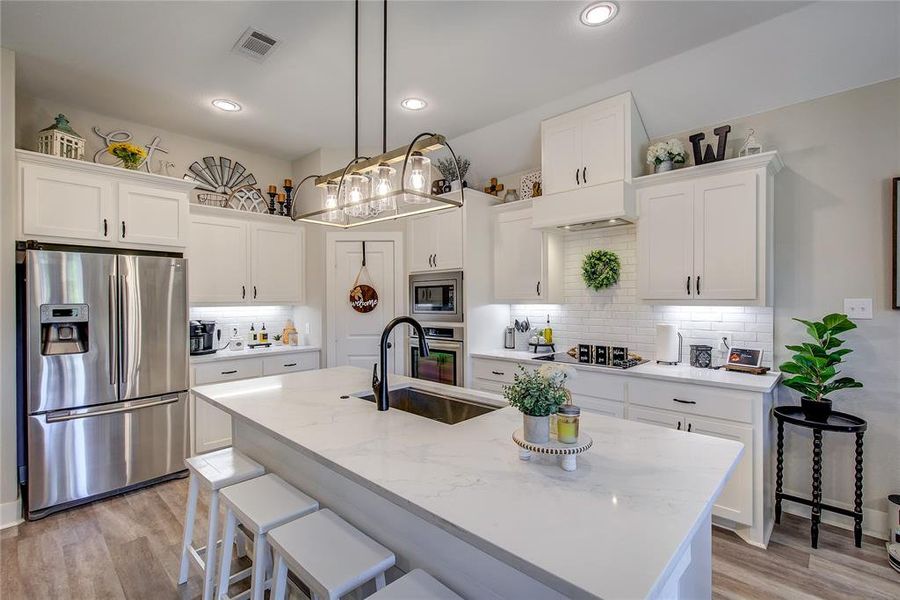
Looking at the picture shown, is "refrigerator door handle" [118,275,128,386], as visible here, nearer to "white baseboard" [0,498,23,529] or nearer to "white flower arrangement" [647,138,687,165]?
"white baseboard" [0,498,23,529]

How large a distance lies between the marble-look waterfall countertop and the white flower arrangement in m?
2.13

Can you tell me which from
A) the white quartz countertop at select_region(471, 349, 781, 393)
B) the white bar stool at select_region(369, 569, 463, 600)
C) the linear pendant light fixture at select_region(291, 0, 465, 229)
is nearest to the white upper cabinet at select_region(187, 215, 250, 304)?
the linear pendant light fixture at select_region(291, 0, 465, 229)

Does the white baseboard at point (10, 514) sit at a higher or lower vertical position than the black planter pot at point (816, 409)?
lower

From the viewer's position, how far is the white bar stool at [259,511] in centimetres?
158

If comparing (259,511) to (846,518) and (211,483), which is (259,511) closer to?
(211,483)

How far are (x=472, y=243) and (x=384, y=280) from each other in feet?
3.60

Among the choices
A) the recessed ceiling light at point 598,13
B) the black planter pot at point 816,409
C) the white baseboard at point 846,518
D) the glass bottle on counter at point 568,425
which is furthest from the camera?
the white baseboard at point 846,518

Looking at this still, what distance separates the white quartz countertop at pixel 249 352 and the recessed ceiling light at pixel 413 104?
2510mm

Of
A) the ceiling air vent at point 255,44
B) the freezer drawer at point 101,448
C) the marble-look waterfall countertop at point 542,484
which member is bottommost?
the freezer drawer at point 101,448

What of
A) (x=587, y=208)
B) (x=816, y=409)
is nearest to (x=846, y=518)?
(x=816, y=409)

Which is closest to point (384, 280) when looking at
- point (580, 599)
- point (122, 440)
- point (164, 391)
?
point (164, 391)

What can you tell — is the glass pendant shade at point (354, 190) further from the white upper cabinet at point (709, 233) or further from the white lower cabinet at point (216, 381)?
the white lower cabinet at point (216, 381)

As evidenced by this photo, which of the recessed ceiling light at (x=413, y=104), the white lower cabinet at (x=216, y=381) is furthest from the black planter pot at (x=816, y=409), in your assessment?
the white lower cabinet at (x=216, y=381)

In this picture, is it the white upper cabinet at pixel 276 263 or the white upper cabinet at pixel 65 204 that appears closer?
the white upper cabinet at pixel 65 204
